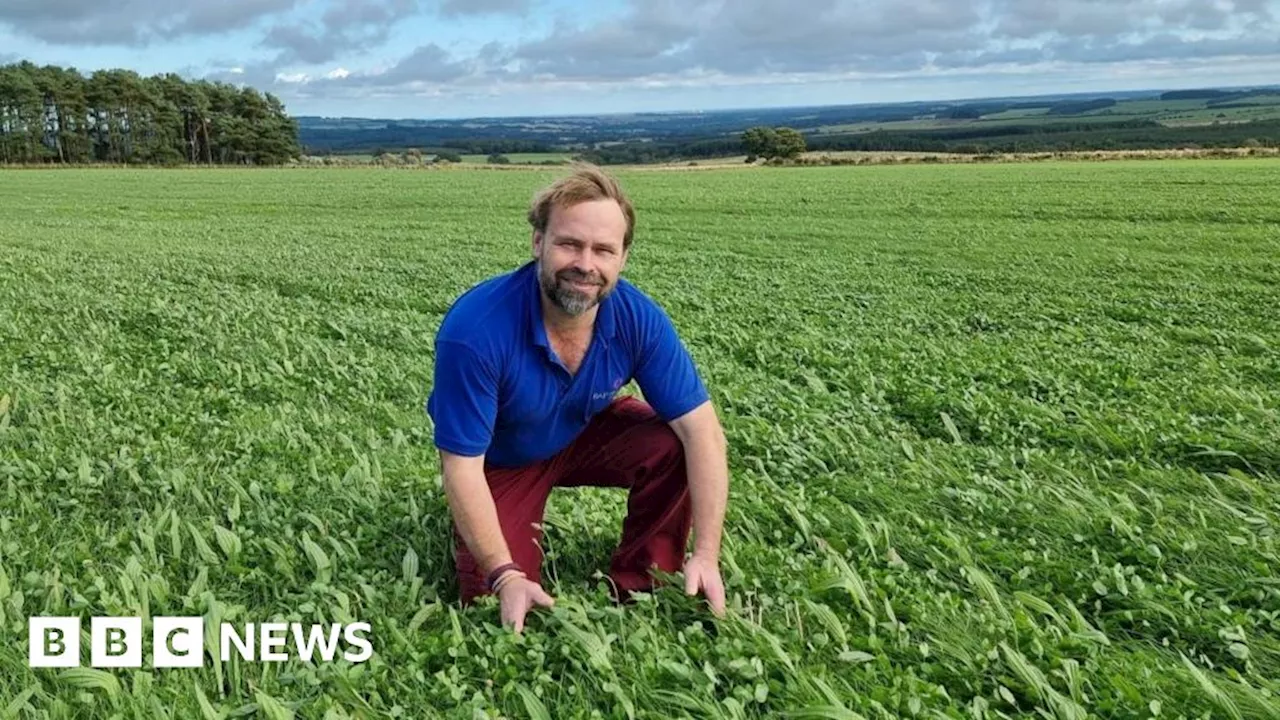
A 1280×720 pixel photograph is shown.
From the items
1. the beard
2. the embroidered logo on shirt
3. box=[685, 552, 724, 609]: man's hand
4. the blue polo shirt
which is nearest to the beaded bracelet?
the blue polo shirt

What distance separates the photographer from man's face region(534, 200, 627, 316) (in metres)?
3.79

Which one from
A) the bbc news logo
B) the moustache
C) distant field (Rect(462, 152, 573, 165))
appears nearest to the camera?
the bbc news logo

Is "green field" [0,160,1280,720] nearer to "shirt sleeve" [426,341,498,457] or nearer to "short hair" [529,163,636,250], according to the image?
"shirt sleeve" [426,341,498,457]

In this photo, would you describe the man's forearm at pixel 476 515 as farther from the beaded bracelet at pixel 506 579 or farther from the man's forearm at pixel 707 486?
the man's forearm at pixel 707 486

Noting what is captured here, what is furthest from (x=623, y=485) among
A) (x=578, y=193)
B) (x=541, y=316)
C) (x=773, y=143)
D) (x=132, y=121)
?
(x=132, y=121)

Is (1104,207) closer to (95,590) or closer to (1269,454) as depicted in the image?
(1269,454)

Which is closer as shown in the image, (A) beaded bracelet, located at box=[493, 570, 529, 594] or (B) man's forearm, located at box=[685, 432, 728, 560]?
(A) beaded bracelet, located at box=[493, 570, 529, 594]

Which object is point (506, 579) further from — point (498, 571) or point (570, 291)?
point (570, 291)

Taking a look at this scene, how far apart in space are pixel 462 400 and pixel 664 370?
0.88m

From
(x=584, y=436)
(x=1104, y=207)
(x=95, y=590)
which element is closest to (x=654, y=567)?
(x=584, y=436)

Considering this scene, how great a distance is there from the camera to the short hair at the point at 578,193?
12.6 feet

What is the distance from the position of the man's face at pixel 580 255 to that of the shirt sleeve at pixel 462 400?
416 mm

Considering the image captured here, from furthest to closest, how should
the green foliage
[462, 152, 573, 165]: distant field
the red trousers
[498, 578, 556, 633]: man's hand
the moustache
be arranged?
1. the green foliage
2. [462, 152, 573, 165]: distant field
3. the red trousers
4. the moustache
5. [498, 578, 556, 633]: man's hand

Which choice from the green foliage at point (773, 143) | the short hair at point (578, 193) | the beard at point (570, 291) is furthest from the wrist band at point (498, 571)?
the green foliage at point (773, 143)
